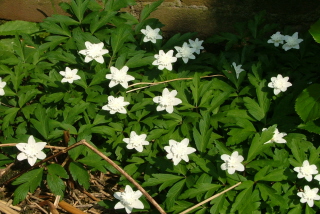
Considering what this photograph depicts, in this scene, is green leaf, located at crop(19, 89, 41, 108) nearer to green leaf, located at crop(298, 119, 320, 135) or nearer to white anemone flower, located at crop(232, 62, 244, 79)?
white anemone flower, located at crop(232, 62, 244, 79)

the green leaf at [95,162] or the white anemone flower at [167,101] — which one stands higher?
the white anemone flower at [167,101]

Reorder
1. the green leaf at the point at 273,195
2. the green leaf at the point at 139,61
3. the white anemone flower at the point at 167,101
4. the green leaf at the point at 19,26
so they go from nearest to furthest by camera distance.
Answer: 1. the green leaf at the point at 273,195
2. the white anemone flower at the point at 167,101
3. the green leaf at the point at 139,61
4. the green leaf at the point at 19,26

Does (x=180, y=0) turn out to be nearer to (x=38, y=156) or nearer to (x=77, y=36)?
(x=77, y=36)

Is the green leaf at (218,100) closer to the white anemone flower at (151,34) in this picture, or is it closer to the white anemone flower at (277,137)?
the white anemone flower at (277,137)

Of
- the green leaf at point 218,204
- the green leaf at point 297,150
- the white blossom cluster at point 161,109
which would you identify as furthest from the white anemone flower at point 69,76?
the green leaf at point 297,150

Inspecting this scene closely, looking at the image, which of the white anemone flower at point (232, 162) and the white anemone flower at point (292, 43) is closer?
the white anemone flower at point (232, 162)

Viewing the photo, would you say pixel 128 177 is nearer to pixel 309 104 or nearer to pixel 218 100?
pixel 218 100

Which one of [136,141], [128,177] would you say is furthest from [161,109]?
[128,177]

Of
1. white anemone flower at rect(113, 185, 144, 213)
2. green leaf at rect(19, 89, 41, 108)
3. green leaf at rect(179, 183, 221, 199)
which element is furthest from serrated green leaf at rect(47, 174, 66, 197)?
green leaf at rect(179, 183, 221, 199)
